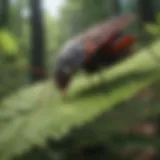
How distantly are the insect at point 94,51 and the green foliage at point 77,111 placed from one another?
2cm

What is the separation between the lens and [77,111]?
1.67 ft

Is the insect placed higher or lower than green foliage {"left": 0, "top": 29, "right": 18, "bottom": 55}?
lower

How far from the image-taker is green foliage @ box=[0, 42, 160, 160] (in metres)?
0.48

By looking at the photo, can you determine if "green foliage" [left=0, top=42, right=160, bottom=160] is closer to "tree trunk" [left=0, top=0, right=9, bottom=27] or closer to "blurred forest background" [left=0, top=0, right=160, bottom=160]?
"blurred forest background" [left=0, top=0, right=160, bottom=160]

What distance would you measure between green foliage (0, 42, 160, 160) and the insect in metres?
0.02

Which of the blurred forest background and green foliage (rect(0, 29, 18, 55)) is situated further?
the blurred forest background

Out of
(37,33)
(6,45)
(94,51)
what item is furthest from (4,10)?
(94,51)

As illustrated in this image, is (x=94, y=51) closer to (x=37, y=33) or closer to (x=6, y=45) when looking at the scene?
(x=6, y=45)

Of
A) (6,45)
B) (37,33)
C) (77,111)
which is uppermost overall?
(37,33)

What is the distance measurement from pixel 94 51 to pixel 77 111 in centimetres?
12

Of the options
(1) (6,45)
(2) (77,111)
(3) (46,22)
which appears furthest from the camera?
(3) (46,22)

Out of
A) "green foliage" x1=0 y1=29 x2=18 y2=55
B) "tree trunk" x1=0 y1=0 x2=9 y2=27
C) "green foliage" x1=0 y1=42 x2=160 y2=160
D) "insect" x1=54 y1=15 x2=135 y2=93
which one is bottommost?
"green foliage" x1=0 y1=42 x2=160 y2=160

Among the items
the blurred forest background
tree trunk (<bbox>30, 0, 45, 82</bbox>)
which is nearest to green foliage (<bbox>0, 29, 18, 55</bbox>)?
the blurred forest background

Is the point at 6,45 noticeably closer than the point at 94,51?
No
